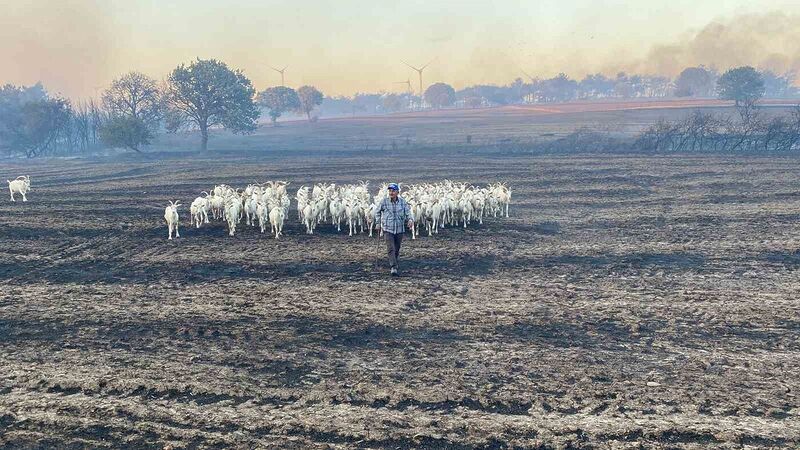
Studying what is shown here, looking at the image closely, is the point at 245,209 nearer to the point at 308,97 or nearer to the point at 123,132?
the point at 123,132

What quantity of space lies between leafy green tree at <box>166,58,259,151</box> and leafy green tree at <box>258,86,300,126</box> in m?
40.1

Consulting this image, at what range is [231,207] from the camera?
1936cm

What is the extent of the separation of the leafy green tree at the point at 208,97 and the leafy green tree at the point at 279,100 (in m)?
40.1

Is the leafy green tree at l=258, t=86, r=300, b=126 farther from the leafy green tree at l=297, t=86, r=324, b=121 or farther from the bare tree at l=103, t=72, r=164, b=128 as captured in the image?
the bare tree at l=103, t=72, r=164, b=128

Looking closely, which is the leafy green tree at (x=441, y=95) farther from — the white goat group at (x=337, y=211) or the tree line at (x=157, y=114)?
the white goat group at (x=337, y=211)

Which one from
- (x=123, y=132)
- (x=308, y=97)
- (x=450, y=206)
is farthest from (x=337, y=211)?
(x=308, y=97)

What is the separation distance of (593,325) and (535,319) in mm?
1062

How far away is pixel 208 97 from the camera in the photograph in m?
68.1

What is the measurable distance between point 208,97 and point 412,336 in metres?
64.8

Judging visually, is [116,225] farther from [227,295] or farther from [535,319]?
[535,319]

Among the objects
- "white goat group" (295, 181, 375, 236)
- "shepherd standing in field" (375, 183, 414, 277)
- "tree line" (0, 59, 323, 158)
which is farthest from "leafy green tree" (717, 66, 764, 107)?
"shepherd standing in field" (375, 183, 414, 277)

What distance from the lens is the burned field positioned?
23.5ft

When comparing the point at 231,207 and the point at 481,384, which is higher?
the point at 231,207

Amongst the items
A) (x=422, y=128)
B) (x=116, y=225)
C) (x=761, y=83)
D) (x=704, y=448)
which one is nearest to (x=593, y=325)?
(x=704, y=448)
